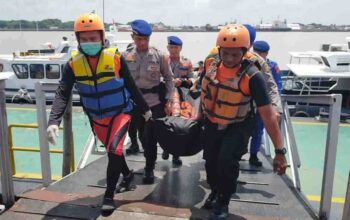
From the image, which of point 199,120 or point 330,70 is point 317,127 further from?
point 199,120

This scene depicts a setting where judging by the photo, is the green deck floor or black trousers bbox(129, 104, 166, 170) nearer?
black trousers bbox(129, 104, 166, 170)

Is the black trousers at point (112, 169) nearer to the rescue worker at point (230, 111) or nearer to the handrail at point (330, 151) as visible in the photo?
the rescue worker at point (230, 111)

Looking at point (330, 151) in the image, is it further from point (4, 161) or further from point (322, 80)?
point (322, 80)

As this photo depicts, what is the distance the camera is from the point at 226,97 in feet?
8.63

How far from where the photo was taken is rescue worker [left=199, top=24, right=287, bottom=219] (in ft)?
8.20

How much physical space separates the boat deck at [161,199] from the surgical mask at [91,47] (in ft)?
4.15

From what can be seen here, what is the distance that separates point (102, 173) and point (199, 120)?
1.35 meters

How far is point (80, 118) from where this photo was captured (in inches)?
461

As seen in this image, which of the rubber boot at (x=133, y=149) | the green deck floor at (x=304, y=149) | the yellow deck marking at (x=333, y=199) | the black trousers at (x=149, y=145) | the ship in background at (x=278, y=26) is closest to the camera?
the black trousers at (x=149, y=145)

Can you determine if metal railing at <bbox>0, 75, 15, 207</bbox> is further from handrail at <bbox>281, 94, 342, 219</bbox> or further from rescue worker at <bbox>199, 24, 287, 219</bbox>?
handrail at <bbox>281, 94, 342, 219</bbox>

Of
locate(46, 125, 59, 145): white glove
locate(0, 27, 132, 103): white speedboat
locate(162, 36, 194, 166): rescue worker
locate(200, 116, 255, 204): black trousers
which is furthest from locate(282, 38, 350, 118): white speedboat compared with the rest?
locate(46, 125, 59, 145): white glove

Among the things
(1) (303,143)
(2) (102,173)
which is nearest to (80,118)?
(1) (303,143)

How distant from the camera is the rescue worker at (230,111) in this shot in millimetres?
2500

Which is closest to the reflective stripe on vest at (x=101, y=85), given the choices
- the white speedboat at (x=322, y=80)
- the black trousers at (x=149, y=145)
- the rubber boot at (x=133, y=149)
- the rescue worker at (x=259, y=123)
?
the black trousers at (x=149, y=145)
